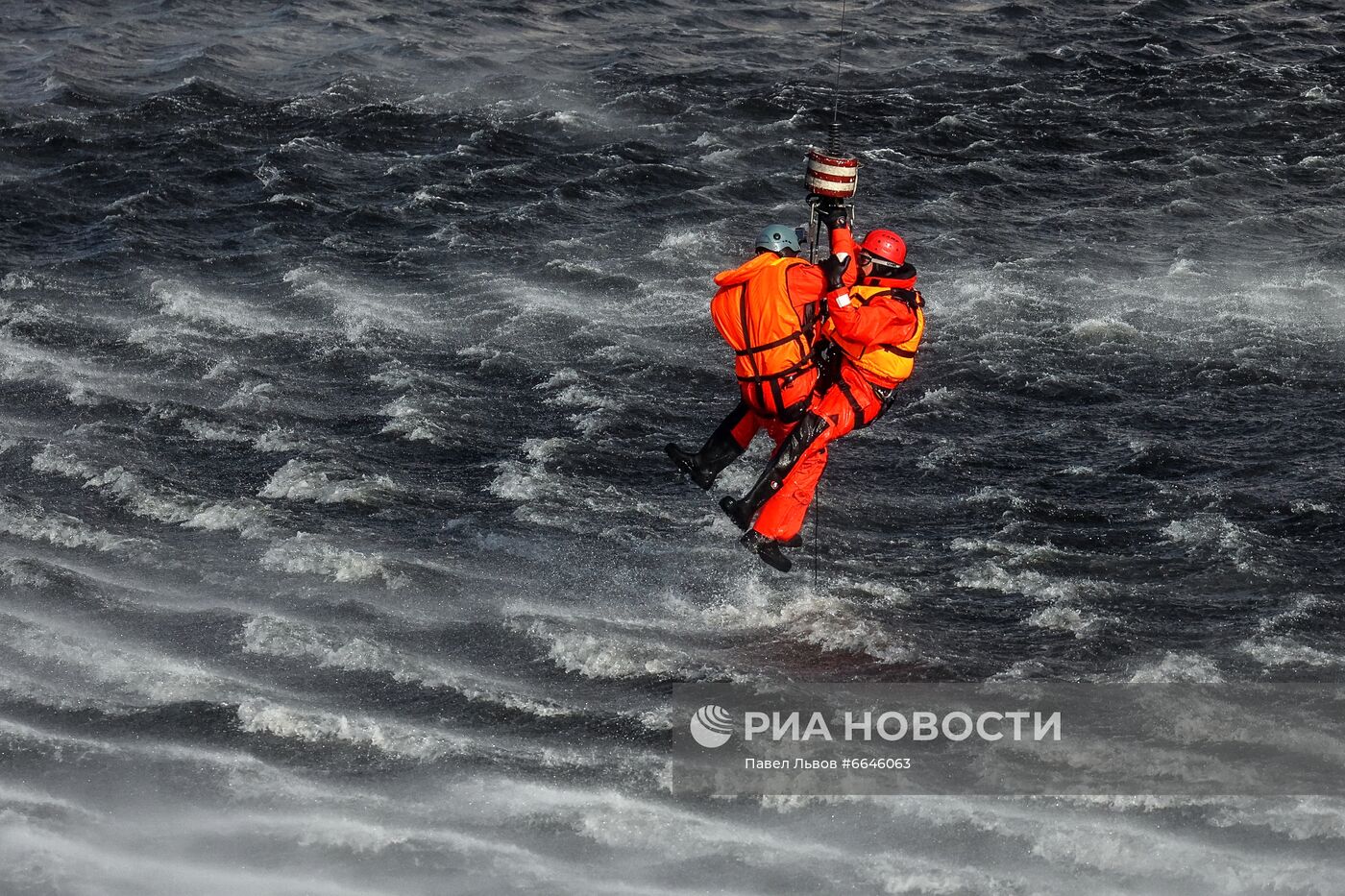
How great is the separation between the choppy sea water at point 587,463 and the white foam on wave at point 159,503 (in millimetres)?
35

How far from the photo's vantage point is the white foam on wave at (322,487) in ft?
34.4

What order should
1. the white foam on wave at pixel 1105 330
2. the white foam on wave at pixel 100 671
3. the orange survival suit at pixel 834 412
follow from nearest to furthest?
the white foam on wave at pixel 100 671 < the orange survival suit at pixel 834 412 < the white foam on wave at pixel 1105 330

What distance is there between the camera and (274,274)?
15227 millimetres

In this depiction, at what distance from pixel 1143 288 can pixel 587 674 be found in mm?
8678

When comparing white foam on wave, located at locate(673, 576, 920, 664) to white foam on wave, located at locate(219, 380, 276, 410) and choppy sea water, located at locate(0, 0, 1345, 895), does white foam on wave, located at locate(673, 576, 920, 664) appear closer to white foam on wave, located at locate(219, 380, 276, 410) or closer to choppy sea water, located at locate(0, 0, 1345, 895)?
choppy sea water, located at locate(0, 0, 1345, 895)

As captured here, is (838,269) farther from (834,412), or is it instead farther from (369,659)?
(369,659)

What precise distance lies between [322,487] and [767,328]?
12.3 ft

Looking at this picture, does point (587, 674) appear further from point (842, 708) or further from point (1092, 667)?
point (1092, 667)

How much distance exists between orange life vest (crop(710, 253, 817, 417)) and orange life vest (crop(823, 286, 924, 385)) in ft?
0.77

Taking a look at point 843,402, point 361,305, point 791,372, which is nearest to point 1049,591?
point 843,402

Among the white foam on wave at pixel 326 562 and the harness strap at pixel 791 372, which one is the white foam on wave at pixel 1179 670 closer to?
the harness strap at pixel 791 372

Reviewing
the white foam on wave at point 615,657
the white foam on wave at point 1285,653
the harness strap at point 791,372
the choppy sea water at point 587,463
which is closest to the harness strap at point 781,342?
the harness strap at point 791,372

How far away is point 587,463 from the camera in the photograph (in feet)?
36.5

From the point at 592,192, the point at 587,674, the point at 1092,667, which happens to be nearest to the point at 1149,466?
the point at 1092,667
